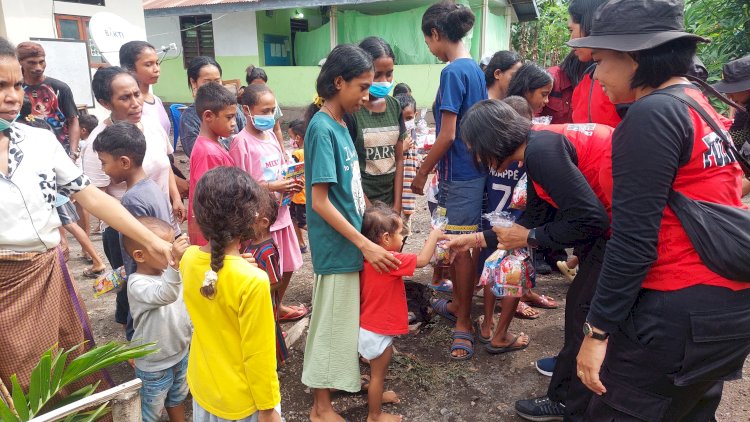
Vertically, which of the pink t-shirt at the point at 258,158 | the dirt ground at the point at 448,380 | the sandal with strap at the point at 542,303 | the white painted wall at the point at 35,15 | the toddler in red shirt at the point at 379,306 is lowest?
the dirt ground at the point at 448,380

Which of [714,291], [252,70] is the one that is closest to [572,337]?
[714,291]

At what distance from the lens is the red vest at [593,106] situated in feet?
9.17

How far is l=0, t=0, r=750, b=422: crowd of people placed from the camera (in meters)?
1.50

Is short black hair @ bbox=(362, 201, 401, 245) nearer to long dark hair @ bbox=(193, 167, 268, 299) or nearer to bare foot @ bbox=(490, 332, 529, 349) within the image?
long dark hair @ bbox=(193, 167, 268, 299)

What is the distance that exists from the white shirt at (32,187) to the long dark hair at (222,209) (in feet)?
2.23

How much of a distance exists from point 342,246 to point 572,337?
3.79 ft

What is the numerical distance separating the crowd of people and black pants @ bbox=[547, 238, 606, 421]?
1 centimetres

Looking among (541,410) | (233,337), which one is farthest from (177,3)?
(541,410)

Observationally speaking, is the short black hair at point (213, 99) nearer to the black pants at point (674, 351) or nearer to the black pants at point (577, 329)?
the black pants at point (577, 329)

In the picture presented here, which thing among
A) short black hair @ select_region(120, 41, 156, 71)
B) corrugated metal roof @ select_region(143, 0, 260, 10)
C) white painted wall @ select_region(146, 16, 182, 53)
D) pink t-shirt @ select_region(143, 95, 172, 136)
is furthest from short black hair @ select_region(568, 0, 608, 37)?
white painted wall @ select_region(146, 16, 182, 53)

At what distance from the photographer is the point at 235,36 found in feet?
44.5

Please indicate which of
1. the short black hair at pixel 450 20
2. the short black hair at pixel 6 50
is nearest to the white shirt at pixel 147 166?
the short black hair at pixel 6 50

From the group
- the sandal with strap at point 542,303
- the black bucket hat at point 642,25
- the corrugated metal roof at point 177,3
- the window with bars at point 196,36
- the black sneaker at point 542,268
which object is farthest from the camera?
the window with bars at point 196,36

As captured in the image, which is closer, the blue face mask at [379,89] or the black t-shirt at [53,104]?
the blue face mask at [379,89]
